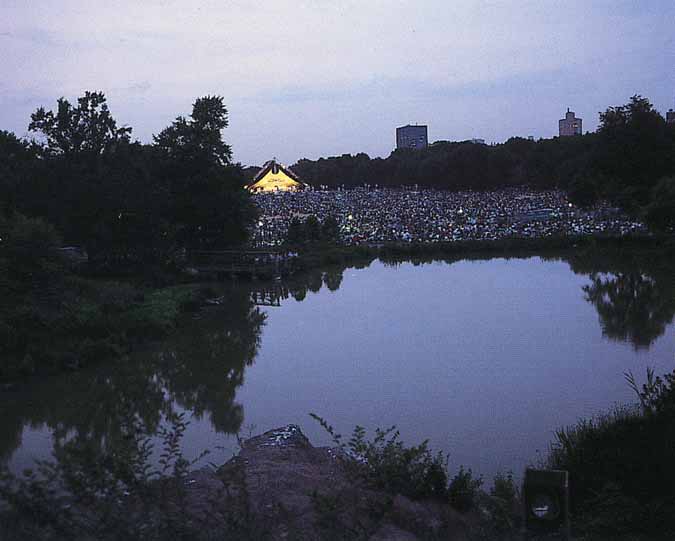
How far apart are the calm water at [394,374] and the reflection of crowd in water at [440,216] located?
46.1ft

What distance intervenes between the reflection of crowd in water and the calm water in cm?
1404

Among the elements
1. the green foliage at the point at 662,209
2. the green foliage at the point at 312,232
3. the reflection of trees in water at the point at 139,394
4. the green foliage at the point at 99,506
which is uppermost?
the green foliage at the point at 662,209

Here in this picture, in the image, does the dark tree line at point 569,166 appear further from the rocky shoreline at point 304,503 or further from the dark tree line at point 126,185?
the rocky shoreline at point 304,503

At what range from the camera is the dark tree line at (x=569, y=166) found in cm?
3506

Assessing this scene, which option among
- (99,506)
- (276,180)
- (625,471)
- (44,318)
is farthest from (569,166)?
(99,506)

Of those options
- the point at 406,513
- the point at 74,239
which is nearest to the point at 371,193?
the point at 74,239

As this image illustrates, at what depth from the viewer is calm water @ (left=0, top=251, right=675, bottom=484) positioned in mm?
9891

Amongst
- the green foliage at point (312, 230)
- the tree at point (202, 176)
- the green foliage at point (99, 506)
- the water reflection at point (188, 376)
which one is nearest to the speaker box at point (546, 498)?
the green foliage at point (99, 506)

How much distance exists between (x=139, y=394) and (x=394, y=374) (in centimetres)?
425

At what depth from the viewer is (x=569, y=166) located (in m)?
47.7

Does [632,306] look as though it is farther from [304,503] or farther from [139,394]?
[304,503]

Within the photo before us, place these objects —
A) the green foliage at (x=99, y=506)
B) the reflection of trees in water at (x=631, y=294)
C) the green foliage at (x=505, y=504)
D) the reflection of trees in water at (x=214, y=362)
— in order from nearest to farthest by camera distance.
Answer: the green foliage at (x=99, y=506), the green foliage at (x=505, y=504), the reflection of trees in water at (x=214, y=362), the reflection of trees in water at (x=631, y=294)

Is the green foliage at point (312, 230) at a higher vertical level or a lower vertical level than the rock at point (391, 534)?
higher

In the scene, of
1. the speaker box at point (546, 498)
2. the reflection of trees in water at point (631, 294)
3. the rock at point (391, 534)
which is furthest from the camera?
the reflection of trees in water at point (631, 294)
